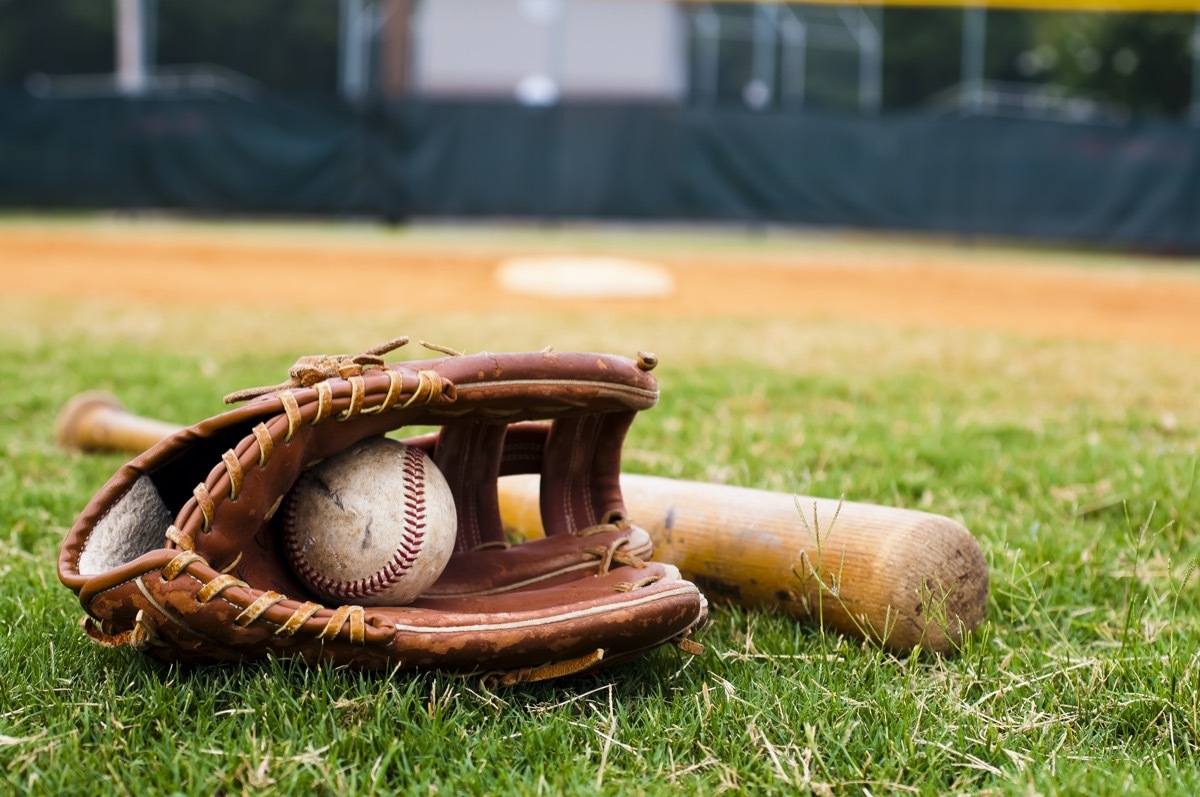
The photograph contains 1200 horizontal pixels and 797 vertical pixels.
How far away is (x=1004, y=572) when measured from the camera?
2.40m

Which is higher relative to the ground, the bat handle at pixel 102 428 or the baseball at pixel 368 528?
the baseball at pixel 368 528

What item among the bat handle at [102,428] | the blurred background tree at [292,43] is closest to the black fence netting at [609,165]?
the bat handle at [102,428]

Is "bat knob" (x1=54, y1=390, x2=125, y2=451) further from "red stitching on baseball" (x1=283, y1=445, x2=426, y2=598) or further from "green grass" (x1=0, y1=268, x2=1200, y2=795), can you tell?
"red stitching on baseball" (x1=283, y1=445, x2=426, y2=598)

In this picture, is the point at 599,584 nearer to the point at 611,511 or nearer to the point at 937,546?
the point at 611,511

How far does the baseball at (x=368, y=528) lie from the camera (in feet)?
6.35

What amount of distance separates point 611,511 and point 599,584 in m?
0.29

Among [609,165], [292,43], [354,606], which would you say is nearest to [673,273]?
[609,165]

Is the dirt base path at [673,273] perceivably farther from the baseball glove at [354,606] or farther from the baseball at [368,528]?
the baseball at [368,528]

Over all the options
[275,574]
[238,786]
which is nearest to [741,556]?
[275,574]

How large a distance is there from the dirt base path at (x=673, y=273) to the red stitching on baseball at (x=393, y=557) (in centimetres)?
623

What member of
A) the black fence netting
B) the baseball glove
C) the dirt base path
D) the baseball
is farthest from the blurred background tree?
the baseball

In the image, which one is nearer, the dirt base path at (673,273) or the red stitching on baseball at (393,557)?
the red stitching on baseball at (393,557)

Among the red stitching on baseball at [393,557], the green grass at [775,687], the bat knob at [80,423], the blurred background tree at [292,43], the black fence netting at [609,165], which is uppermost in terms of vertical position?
the blurred background tree at [292,43]

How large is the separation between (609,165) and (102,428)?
1185 cm
